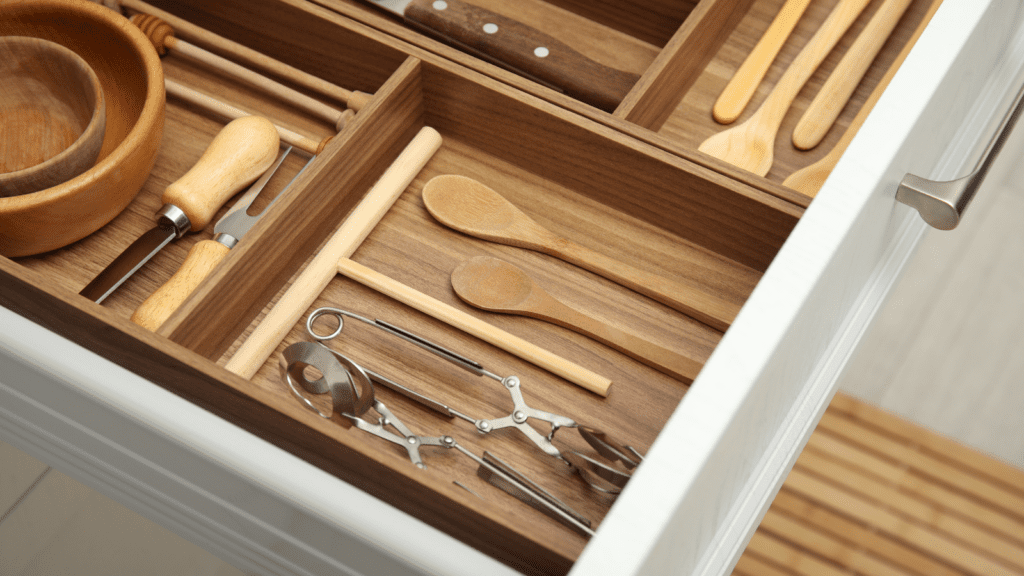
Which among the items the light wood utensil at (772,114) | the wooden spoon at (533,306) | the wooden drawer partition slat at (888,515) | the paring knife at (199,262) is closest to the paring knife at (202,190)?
the paring knife at (199,262)

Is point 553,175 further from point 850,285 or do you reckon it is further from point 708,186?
point 850,285

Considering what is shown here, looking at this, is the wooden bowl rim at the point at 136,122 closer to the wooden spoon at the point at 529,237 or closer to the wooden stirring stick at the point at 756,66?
the wooden spoon at the point at 529,237

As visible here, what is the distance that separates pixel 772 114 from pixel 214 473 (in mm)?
652

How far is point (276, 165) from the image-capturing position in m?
0.87

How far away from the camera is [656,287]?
802mm

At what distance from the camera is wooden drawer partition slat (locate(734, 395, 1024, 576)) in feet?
4.93

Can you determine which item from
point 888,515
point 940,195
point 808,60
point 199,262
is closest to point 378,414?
point 199,262

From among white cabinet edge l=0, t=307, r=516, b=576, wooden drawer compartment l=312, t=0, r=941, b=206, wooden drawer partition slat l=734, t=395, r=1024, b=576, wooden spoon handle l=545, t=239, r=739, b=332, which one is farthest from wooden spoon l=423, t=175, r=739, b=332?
wooden drawer partition slat l=734, t=395, r=1024, b=576

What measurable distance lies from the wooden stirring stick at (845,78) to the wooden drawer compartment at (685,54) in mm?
14

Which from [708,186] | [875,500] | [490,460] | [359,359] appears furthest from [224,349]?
[875,500]

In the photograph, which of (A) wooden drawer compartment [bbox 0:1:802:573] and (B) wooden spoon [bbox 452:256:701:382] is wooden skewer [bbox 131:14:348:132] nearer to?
(A) wooden drawer compartment [bbox 0:1:802:573]

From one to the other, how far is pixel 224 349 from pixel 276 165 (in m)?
0.21

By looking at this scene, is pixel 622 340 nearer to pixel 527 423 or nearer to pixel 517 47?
pixel 527 423

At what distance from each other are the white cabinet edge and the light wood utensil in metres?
0.52
